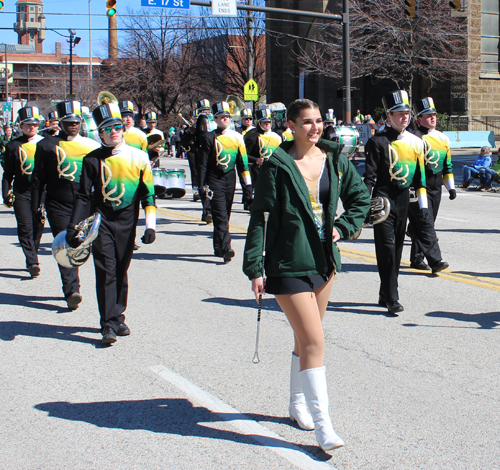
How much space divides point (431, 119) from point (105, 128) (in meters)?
4.40

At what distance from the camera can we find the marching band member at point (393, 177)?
704cm

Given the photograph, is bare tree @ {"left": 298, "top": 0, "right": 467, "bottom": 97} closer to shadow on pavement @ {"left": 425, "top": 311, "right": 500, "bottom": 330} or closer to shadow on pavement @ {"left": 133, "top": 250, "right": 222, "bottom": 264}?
shadow on pavement @ {"left": 133, "top": 250, "right": 222, "bottom": 264}

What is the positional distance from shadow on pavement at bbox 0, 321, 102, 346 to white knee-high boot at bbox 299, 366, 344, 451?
2753mm

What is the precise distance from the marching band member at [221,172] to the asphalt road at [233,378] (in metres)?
0.94

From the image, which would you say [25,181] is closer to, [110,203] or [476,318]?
[110,203]

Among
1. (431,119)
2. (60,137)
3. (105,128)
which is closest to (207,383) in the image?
(105,128)

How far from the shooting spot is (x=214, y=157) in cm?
998

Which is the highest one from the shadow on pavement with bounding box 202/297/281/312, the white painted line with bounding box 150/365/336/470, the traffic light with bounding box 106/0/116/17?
the traffic light with bounding box 106/0/116/17

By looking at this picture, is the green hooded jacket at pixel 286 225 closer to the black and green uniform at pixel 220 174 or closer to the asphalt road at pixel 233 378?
the asphalt road at pixel 233 378

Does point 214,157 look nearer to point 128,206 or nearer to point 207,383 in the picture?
point 128,206

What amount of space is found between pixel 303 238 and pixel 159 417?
4.91ft

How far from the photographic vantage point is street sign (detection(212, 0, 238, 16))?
66.0 feet

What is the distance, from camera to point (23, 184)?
30.7 feet

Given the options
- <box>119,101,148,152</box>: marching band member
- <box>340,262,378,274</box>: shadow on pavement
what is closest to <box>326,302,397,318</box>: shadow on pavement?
<box>340,262,378,274</box>: shadow on pavement
